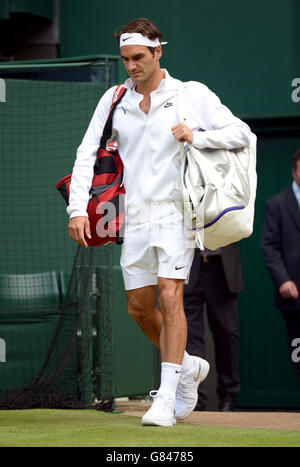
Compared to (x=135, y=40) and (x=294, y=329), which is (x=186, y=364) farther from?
(x=294, y=329)

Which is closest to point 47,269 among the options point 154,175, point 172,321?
point 154,175

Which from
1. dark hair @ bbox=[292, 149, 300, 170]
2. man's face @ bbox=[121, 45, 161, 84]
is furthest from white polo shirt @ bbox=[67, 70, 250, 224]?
dark hair @ bbox=[292, 149, 300, 170]

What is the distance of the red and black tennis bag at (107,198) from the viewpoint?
21.6 feet

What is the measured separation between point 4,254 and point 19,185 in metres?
0.61

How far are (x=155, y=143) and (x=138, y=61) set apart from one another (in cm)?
51

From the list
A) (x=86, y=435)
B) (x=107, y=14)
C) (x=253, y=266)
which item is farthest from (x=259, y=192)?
(x=86, y=435)

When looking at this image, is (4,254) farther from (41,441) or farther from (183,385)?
(41,441)

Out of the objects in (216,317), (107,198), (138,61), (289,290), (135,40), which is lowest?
(216,317)

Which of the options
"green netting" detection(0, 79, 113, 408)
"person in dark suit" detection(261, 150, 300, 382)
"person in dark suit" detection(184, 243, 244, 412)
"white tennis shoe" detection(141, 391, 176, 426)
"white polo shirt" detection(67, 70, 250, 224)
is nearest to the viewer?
"white tennis shoe" detection(141, 391, 176, 426)

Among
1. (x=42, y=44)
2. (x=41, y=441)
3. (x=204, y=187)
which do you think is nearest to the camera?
(x=41, y=441)

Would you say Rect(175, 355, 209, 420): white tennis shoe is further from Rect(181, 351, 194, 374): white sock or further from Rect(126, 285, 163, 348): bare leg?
Rect(126, 285, 163, 348): bare leg

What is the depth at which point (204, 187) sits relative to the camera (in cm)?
622

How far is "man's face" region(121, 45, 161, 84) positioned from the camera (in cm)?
639

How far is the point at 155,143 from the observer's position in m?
6.45
